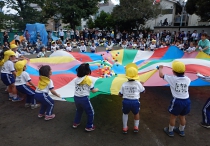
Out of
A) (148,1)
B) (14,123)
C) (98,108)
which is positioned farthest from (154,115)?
(148,1)

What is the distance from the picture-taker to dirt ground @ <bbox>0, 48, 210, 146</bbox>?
8.74 feet

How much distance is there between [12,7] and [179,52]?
49.8 ft

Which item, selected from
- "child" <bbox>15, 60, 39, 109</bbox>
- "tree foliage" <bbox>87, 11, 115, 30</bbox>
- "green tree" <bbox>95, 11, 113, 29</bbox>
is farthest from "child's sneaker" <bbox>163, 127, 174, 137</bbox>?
"green tree" <bbox>95, 11, 113, 29</bbox>

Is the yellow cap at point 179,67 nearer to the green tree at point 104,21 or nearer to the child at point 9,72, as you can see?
the child at point 9,72

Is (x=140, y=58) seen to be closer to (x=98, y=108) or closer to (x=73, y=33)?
(x=98, y=108)

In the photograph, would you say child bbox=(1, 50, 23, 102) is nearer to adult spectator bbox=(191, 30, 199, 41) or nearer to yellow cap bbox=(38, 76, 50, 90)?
yellow cap bbox=(38, 76, 50, 90)

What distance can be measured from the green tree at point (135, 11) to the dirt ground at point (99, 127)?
Answer: 15957 mm

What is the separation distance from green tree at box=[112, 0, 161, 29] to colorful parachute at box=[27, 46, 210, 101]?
45.0 ft

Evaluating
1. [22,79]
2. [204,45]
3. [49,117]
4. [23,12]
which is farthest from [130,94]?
[23,12]

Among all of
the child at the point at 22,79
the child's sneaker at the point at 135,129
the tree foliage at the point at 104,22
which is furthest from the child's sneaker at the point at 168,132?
the tree foliage at the point at 104,22

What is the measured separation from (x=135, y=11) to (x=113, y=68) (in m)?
15.3

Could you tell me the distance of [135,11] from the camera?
18688 millimetres

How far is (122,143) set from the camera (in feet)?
8.58

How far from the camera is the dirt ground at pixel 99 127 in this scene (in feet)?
8.74
